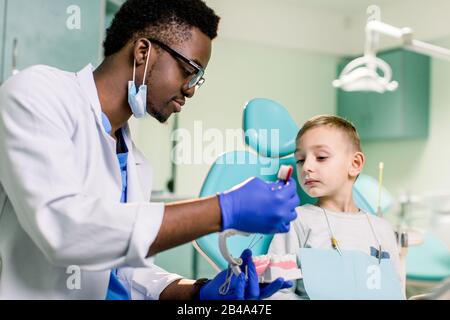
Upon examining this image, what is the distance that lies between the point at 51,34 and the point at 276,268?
5.50 feet

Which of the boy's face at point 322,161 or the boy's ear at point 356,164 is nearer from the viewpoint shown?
the boy's face at point 322,161

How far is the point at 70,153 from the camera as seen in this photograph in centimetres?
89

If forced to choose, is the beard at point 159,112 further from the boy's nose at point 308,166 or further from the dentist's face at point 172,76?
the boy's nose at point 308,166

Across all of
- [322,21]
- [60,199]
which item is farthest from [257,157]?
[322,21]

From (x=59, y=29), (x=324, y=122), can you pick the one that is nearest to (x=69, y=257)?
(x=324, y=122)

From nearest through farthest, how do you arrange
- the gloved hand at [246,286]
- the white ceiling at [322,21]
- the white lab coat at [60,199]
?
the white lab coat at [60,199] → the gloved hand at [246,286] → the white ceiling at [322,21]

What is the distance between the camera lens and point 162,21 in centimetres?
113

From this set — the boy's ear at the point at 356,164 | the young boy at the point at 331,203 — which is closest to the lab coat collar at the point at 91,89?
the young boy at the point at 331,203

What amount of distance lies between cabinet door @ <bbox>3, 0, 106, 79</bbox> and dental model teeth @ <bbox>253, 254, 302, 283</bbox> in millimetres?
1480

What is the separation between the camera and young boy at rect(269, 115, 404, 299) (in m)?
1.38

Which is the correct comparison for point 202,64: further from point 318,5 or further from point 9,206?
point 318,5

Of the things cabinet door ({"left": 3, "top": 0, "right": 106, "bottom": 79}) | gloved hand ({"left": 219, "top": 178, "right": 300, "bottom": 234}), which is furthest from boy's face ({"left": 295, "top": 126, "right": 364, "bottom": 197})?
cabinet door ({"left": 3, "top": 0, "right": 106, "bottom": 79})

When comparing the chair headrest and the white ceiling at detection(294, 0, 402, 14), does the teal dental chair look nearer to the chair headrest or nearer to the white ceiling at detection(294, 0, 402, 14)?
the chair headrest

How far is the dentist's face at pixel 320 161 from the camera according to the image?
4.79ft
